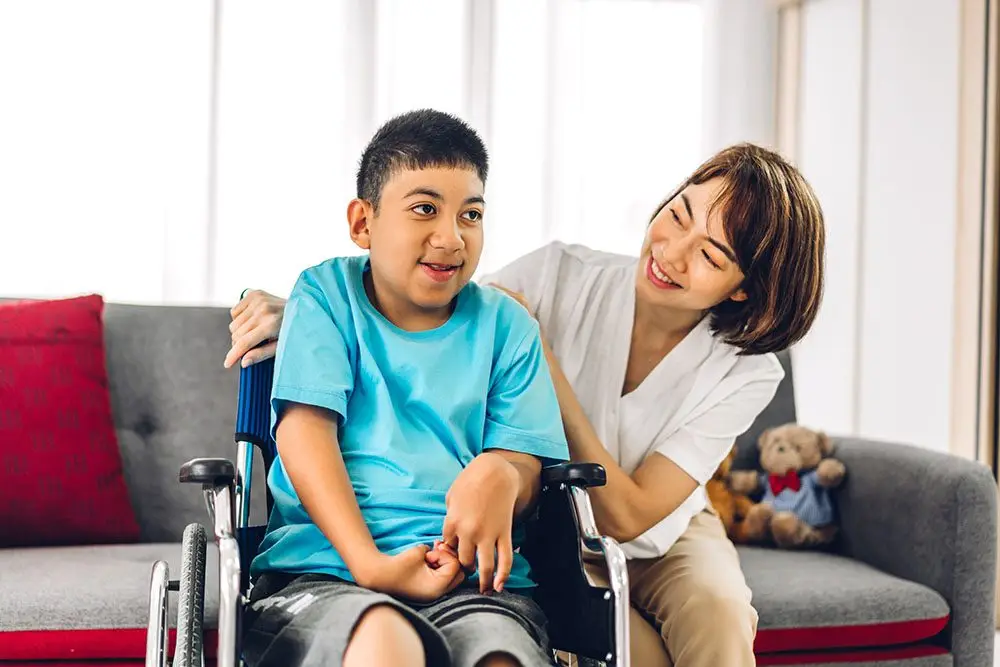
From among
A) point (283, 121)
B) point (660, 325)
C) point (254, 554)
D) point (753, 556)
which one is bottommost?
point (753, 556)

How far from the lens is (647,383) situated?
1628mm

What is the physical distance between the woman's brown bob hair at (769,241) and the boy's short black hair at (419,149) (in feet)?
1.26

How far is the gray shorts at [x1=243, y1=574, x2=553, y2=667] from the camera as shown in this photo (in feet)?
3.53

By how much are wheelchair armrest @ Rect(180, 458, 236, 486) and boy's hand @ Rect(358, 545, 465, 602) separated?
0.70ft

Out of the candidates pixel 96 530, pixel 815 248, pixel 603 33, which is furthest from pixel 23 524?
pixel 603 33

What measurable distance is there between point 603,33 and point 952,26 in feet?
3.35

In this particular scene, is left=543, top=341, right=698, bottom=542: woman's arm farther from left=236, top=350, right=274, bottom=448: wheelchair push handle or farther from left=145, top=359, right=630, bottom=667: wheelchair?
left=236, top=350, right=274, bottom=448: wheelchair push handle

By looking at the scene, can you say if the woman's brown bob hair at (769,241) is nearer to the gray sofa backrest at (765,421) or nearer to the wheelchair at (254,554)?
the wheelchair at (254,554)

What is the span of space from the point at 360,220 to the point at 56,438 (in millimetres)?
818

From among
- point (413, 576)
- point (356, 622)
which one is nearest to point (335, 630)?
point (356, 622)

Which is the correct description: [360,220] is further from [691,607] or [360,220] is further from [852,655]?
[852,655]

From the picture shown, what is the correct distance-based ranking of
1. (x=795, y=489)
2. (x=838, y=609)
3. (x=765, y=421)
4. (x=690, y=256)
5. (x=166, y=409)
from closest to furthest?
(x=690, y=256)
(x=838, y=609)
(x=166, y=409)
(x=795, y=489)
(x=765, y=421)

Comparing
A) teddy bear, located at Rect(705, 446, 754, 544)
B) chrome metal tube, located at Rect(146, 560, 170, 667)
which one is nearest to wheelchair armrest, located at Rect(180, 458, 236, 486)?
chrome metal tube, located at Rect(146, 560, 170, 667)

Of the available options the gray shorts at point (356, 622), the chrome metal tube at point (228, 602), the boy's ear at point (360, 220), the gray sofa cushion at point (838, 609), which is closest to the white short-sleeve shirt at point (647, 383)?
the gray sofa cushion at point (838, 609)
